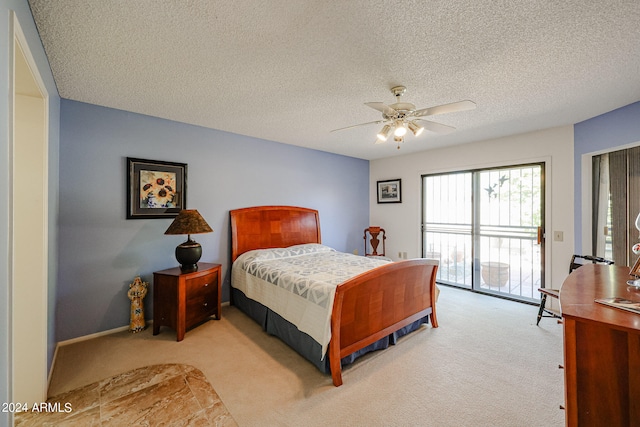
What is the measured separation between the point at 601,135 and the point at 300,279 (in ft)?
12.0

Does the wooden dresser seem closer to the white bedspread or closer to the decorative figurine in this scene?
the white bedspread

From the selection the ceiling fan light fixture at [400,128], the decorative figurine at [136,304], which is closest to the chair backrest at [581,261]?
the ceiling fan light fixture at [400,128]

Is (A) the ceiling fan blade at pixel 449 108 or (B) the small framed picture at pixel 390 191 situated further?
(B) the small framed picture at pixel 390 191

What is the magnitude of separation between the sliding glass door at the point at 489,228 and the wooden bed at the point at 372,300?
6.15 feet

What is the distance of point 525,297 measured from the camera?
379 centimetres

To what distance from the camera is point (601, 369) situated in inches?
42.2

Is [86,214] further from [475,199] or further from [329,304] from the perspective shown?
[475,199]

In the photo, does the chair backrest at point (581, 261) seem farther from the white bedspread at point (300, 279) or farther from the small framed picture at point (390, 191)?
the small framed picture at point (390, 191)

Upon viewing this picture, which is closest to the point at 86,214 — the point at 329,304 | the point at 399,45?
the point at 329,304

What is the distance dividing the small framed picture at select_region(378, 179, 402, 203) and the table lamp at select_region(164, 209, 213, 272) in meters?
3.61

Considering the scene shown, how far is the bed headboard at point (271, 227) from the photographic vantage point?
3.64 meters

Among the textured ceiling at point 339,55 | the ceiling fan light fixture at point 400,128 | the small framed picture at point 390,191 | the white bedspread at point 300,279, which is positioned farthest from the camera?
the small framed picture at point 390,191

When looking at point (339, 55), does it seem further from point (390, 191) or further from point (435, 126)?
point (390, 191)

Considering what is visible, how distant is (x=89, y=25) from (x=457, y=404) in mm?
3356
